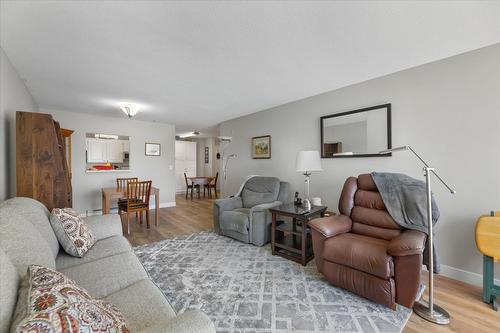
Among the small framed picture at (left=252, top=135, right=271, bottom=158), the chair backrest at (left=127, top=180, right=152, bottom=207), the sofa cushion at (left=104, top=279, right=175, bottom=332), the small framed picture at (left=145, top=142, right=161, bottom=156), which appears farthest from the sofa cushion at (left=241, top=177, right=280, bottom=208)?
the small framed picture at (left=145, top=142, right=161, bottom=156)

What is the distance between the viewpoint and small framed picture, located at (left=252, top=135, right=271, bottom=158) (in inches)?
171

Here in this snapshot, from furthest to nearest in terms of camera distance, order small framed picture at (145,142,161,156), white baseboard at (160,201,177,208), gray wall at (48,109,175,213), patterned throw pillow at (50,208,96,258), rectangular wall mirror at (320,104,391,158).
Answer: white baseboard at (160,201,177,208)
small framed picture at (145,142,161,156)
gray wall at (48,109,175,213)
rectangular wall mirror at (320,104,391,158)
patterned throw pillow at (50,208,96,258)

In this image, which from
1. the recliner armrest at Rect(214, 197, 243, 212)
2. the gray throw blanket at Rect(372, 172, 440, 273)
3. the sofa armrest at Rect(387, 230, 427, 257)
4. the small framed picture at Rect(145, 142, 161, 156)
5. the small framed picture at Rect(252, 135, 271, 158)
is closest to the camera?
the sofa armrest at Rect(387, 230, 427, 257)

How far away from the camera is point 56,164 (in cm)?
256

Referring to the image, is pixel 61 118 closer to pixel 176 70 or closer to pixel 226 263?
pixel 176 70

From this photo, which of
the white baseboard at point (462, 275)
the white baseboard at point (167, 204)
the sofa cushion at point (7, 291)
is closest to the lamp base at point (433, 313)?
the white baseboard at point (462, 275)

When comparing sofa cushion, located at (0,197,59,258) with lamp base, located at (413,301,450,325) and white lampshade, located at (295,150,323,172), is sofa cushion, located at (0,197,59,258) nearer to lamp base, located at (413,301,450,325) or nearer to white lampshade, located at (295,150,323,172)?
white lampshade, located at (295,150,323,172)

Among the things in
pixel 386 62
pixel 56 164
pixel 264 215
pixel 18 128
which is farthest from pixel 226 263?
pixel 386 62

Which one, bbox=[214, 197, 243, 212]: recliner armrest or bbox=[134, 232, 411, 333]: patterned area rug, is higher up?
bbox=[214, 197, 243, 212]: recliner armrest

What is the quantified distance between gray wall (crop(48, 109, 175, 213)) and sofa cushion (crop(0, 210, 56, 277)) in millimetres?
4050

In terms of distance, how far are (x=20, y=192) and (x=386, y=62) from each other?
13.9 feet

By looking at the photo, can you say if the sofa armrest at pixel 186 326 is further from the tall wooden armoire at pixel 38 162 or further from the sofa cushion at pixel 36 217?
the tall wooden armoire at pixel 38 162

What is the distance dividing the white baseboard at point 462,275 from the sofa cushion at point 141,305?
9.31ft

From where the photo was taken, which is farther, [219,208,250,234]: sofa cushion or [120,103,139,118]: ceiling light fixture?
[120,103,139,118]: ceiling light fixture
